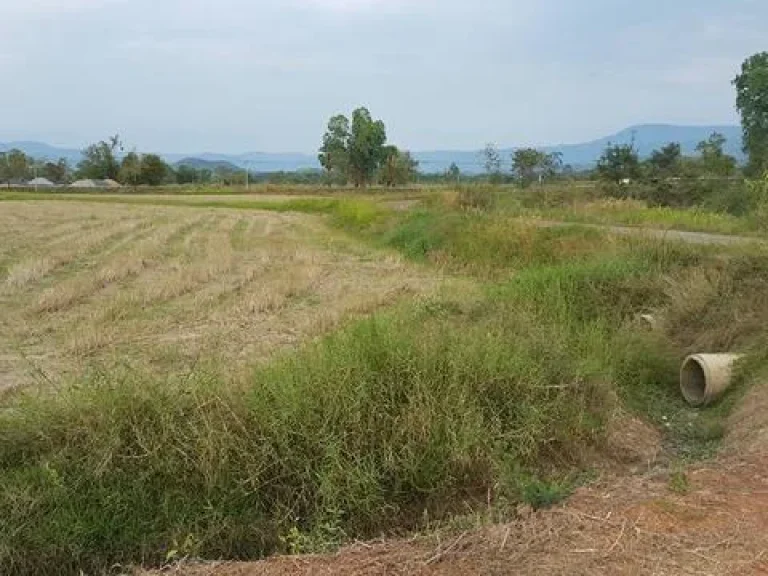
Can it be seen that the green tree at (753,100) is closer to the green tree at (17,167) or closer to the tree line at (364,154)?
the tree line at (364,154)

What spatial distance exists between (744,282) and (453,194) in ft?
66.3

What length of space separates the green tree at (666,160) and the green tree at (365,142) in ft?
77.9

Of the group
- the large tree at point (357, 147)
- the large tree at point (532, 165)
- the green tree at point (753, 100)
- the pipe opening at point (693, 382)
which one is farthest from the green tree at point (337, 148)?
the pipe opening at point (693, 382)

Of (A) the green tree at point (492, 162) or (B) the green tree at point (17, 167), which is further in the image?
(B) the green tree at point (17, 167)

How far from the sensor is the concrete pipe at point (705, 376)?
24.3 feet

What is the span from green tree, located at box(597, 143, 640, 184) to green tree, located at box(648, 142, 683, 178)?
3.00ft

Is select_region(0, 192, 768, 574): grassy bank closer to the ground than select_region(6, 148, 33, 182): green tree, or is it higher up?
closer to the ground

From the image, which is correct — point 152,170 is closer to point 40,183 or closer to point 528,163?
point 40,183

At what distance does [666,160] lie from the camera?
4341 cm

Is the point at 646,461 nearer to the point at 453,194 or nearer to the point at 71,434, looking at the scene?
the point at 71,434

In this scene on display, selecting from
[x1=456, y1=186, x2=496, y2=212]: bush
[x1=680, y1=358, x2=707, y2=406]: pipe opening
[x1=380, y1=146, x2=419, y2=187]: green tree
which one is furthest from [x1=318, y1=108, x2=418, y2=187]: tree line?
[x1=680, y1=358, x2=707, y2=406]: pipe opening

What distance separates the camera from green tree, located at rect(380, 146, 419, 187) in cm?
6156

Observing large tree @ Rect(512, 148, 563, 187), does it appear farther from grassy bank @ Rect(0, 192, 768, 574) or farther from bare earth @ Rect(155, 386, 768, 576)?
bare earth @ Rect(155, 386, 768, 576)

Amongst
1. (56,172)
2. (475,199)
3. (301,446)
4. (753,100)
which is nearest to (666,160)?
(753,100)
